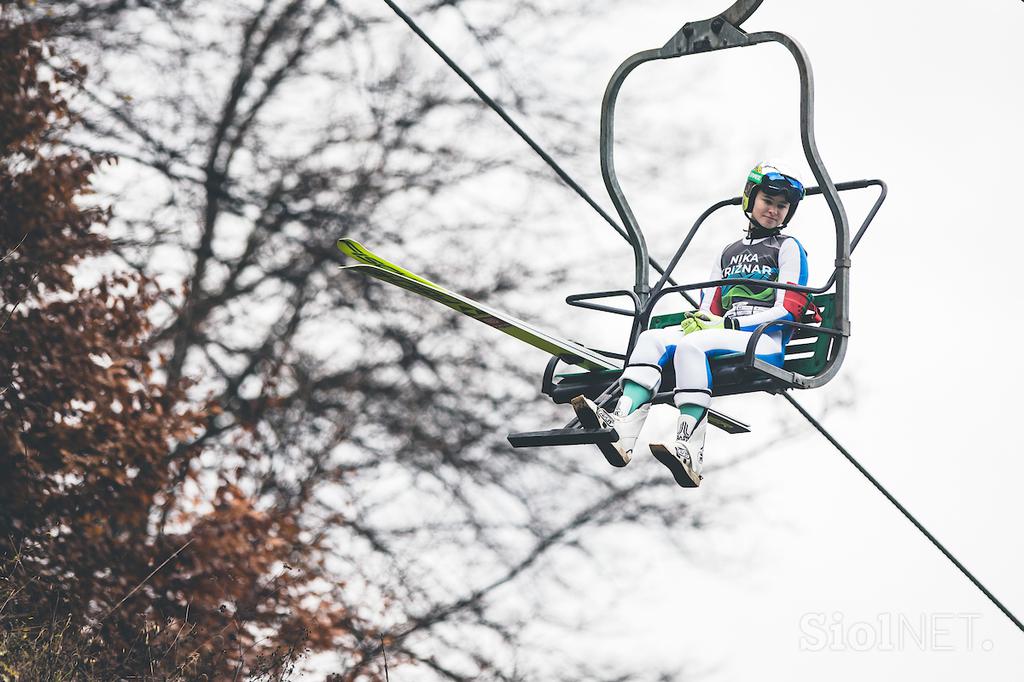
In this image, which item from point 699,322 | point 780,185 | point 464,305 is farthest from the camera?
point 780,185

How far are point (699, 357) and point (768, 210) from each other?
2.99ft

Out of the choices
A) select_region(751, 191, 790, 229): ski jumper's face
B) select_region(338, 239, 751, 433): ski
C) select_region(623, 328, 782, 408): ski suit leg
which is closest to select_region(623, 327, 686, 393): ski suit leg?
select_region(623, 328, 782, 408): ski suit leg

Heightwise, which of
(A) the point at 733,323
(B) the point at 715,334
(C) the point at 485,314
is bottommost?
(C) the point at 485,314

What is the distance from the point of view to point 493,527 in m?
14.0

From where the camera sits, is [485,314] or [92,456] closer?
[485,314]

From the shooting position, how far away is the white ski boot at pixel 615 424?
5102 mm

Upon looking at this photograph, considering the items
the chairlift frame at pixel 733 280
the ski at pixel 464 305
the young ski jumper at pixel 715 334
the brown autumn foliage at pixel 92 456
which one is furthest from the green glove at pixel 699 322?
the brown autumn foliage at pixel 92 456

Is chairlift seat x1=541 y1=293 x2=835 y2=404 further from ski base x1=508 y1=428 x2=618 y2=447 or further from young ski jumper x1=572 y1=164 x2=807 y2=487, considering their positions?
ski base x1=508 y1=428 x2=618 y2=447

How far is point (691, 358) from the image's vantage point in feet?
17.8

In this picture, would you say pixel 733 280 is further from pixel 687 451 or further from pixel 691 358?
pixel 687 451

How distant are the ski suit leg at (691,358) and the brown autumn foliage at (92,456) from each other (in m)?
5.68

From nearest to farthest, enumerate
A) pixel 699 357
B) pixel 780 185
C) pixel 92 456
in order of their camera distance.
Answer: pixel 699 357 → pixel 780 185 → pixel 92 456

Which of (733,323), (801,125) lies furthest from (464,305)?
(801,125)

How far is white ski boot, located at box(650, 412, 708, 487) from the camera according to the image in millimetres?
5250
